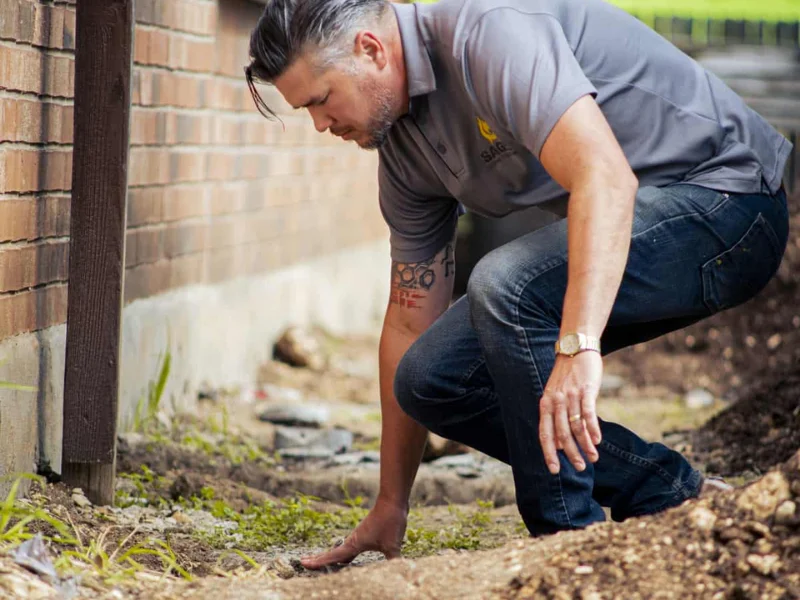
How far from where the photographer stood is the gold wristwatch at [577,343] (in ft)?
6.73

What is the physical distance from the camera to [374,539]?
2805 millimetres

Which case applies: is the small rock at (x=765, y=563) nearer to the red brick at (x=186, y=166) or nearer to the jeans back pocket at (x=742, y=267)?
the jeans back pocket at (x=742, y=267)

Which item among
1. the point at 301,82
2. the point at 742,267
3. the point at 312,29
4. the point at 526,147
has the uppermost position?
the point at 312,29

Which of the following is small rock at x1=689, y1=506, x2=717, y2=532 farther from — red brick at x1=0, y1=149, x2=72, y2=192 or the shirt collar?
red brick at x1=0, y1=149, x2=72, y2=192

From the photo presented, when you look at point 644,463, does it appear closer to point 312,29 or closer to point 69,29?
point 312,29

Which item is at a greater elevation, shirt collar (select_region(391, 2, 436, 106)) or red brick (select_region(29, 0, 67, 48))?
red brick (select_region(29, 0, 67, 48))

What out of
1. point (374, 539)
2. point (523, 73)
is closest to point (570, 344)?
point (523, 73)

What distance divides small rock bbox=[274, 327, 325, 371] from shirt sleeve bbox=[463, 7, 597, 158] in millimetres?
3764

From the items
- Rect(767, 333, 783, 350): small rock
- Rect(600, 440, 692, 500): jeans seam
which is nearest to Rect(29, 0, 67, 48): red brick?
Rect(600, 440, 692, 500): jeans seam

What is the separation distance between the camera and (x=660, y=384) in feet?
19.7

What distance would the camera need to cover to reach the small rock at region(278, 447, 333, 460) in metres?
4.38

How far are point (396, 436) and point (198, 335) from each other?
2.12m

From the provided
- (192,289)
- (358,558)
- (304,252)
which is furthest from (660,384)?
(358,558)

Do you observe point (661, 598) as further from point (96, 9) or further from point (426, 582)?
point (96, 9)
